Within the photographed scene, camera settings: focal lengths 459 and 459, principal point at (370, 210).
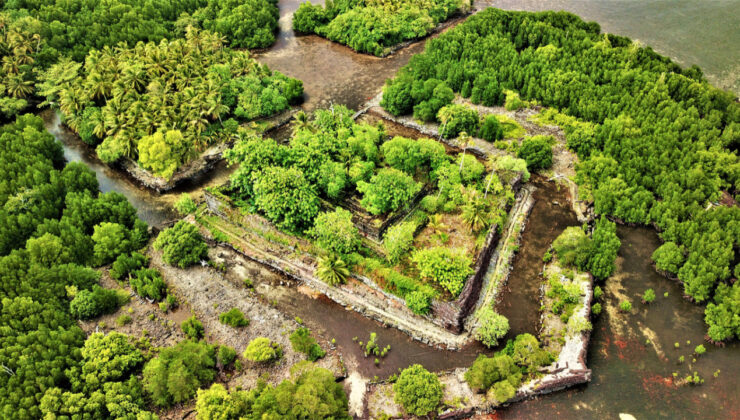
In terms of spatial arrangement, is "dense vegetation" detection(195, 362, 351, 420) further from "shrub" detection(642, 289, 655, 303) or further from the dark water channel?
"shrub" detection(642, 289, 655, 303)

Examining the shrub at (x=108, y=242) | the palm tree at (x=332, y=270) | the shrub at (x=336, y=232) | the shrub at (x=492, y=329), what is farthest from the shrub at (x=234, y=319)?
the shrub at (x=492, y=329)

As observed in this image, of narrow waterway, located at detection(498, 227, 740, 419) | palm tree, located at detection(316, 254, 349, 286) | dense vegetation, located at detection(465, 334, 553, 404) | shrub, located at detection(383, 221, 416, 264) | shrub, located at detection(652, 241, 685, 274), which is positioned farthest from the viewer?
shrub, located at detection(652, 241, 685, 274)

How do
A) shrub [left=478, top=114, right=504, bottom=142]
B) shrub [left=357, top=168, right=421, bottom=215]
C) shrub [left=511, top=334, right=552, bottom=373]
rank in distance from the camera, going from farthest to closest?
1. shrub [left=478, top=114, right=504, bottom=142]
2. shrub [left=357, top=168, right=421, bottom=215]
3. shrub [left=511, top=334, right=552, bottom=373]

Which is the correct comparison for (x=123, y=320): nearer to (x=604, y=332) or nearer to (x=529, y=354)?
(x=529, y=354)

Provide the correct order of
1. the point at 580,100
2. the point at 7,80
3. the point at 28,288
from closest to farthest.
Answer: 1. the point at 28,288
2. the point at 580,100
3. the point at 7,80

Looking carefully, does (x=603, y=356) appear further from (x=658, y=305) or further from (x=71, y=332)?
(x=71, y=332)

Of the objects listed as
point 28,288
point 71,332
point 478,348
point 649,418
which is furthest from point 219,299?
point 649,418

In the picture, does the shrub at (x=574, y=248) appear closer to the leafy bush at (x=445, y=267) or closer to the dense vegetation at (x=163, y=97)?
the leafy bush at (x=445, y=267)

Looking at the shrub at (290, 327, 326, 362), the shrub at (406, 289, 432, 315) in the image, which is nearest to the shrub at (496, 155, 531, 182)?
the shrub at (406, 289, 432, 315)
